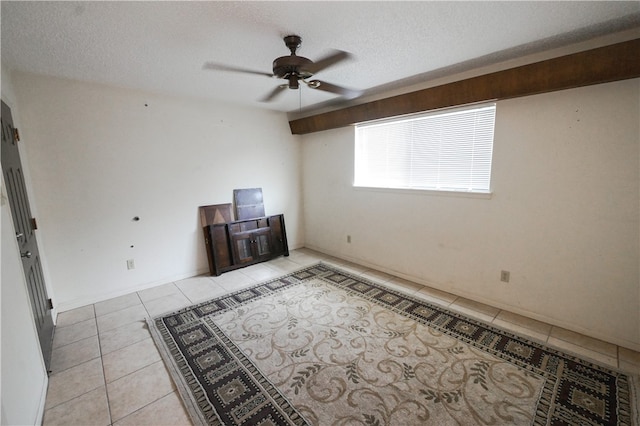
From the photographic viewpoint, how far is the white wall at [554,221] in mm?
1973

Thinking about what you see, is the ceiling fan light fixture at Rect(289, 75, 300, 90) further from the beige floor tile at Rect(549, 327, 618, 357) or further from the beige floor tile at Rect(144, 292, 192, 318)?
the beige floor tile at Rect(549, 327, 618, 357)

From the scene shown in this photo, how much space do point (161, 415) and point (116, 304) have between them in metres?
1.82

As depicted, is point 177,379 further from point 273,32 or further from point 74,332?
point 273,32

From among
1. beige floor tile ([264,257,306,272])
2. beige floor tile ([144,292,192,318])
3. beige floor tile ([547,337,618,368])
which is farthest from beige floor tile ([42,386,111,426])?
beige floor tile ([547,337,618,368])

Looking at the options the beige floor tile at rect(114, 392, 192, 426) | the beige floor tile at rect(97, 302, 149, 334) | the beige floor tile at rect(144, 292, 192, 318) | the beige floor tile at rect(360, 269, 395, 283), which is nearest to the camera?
Result: the beige floor tile at rect(114, 392, 192, 426)

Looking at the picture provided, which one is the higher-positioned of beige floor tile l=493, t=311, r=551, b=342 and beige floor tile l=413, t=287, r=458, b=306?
beige floor tile l=413, t=287, r=458, b=306

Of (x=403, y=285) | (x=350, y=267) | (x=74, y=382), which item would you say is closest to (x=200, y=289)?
(x=74, y=382)

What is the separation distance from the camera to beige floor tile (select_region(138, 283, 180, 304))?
300cm

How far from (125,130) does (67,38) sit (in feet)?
4.19

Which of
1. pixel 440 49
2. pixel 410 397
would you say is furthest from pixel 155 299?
pixel 440 49

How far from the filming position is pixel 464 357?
76.9 inches

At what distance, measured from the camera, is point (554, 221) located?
2.26 m

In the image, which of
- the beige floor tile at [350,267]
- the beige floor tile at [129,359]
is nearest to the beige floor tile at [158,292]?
the beige floor tile at [129,359]

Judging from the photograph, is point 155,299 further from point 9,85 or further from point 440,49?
point 440,49
